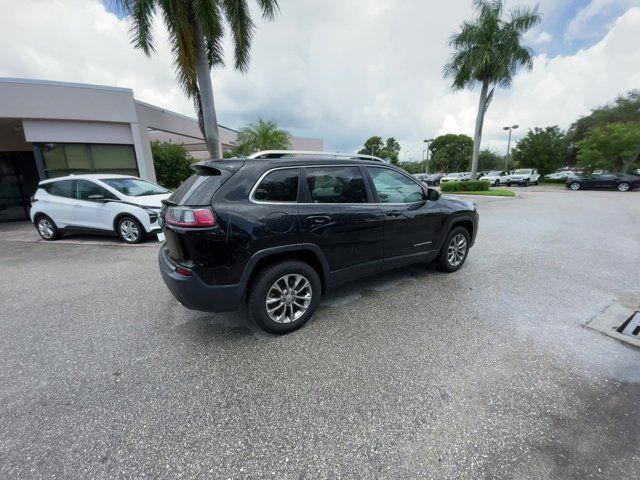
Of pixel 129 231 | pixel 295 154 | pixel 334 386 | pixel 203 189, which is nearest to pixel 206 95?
pixel 129 231

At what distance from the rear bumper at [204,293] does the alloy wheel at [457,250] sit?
3.36 metres

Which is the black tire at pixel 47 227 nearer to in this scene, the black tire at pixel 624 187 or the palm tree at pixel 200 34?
the palm tree at pixel 200 34

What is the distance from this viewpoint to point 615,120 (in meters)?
30.5

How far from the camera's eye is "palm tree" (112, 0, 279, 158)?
859 centimetres

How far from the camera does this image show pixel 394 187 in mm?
3824

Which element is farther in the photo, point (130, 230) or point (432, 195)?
point (130, 230)

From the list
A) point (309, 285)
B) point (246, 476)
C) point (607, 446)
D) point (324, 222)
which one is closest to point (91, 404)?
point (246, 476)

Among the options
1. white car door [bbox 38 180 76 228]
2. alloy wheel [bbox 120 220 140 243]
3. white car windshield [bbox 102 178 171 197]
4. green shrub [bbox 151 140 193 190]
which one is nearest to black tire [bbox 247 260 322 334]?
alloy wheel [bbox 120 220 140 243]

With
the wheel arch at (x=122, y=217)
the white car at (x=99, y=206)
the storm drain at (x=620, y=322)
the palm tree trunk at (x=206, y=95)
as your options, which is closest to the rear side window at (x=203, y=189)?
the storm drain at (x=620, y=322)

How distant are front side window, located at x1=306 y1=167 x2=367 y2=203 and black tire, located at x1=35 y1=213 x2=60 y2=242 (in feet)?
26.9

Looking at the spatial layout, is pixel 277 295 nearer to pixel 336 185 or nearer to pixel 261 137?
pixel 336 185

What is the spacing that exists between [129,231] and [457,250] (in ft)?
23.4

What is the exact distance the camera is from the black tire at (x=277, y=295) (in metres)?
2.81

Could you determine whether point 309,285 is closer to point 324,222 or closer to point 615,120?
point 324,222
